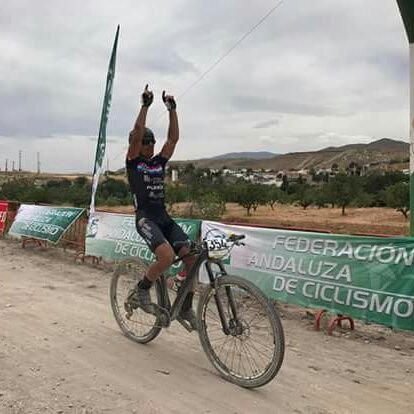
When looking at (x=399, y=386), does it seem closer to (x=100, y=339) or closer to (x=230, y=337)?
(x=230, y=337)

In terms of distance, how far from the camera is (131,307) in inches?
211

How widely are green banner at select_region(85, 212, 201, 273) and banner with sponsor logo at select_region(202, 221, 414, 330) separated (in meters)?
1.92

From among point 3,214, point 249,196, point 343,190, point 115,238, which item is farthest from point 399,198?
point 115,238

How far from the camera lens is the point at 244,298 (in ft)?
13.9

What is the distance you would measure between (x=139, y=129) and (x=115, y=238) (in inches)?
229

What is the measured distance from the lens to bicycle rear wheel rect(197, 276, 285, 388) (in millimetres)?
4051

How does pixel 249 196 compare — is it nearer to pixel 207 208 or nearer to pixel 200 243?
pixel 207 208

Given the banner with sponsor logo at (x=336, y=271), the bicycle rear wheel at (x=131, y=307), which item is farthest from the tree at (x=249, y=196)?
the bicycle rear wheel at (x=131, y=307)

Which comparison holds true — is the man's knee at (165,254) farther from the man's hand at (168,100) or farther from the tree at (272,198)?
the tree at (272,198)

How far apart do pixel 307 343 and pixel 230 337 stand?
4.98 ft

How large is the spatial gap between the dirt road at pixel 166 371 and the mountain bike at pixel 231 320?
0.16 metres

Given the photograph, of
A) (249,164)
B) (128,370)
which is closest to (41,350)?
(128,370)

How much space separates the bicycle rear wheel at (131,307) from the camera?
205 inches

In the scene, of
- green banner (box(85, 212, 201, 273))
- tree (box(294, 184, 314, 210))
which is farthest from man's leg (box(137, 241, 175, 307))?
tree (box(294, 184, 314, 210))
